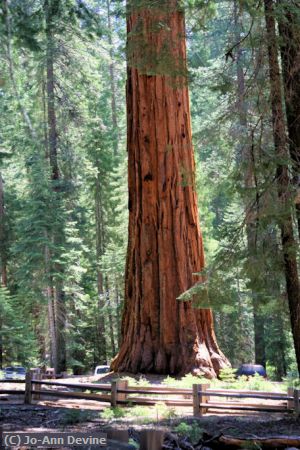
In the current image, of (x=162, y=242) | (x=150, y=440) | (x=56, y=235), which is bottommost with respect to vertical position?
(x=150, y=440)

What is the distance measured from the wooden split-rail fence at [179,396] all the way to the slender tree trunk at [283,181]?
114cm

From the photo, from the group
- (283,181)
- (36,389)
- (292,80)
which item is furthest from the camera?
(36,389)

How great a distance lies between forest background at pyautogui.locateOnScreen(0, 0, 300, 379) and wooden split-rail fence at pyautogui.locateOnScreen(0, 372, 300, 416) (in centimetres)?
117

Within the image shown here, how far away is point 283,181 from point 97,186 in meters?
27.2

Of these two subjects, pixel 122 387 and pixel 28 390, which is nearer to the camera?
pixel 122 387

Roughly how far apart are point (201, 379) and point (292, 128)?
508cm

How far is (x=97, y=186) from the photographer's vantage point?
3406 cm

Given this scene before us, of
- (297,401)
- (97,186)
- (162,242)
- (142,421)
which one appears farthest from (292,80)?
(97,186)

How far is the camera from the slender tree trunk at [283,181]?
725 cm

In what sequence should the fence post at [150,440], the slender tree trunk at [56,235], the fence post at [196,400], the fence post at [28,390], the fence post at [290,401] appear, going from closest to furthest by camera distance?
the fence post at [150,440] → the fence post at [290,401] → the fence post at [196,400] → the fence post at [28,390] → the slender tree trunk at [56,235]

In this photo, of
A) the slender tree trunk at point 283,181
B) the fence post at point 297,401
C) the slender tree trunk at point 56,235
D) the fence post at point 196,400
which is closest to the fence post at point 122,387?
the fence post at point 196,400

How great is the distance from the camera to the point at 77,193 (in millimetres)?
27422

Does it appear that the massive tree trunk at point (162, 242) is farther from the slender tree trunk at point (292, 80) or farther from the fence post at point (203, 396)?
the slender tree trunk at point (292, 80)

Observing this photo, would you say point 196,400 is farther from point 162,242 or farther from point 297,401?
point 162,242
